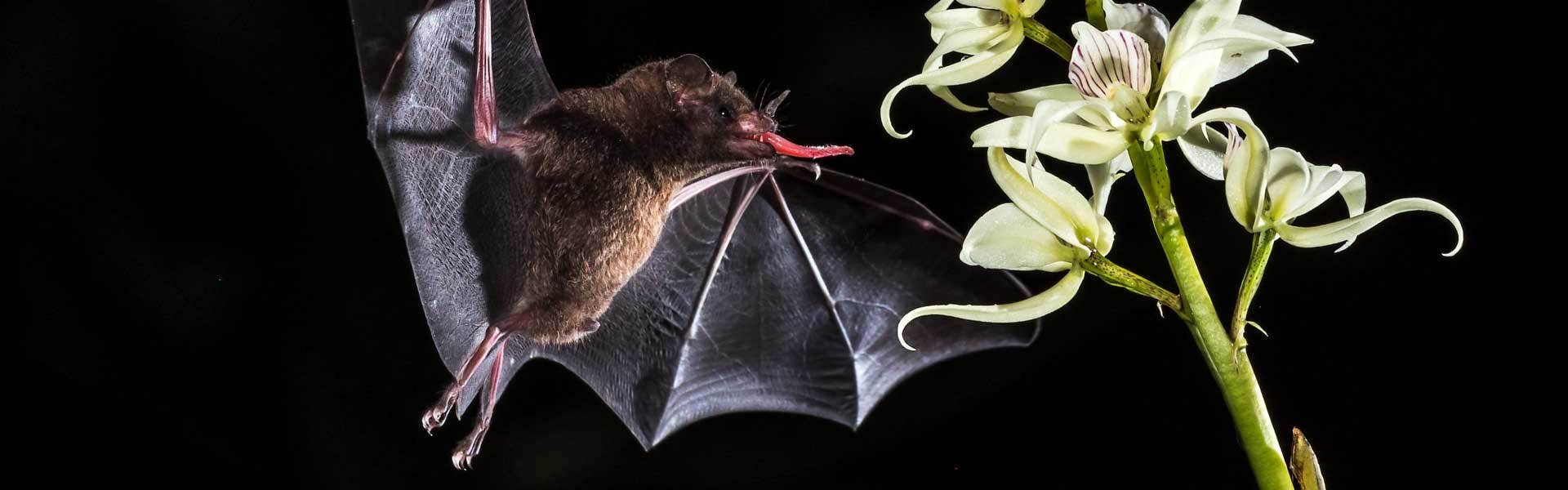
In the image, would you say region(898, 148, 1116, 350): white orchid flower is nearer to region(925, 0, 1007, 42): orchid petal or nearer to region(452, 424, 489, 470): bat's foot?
region(925, 0, 1007, 42): orchid petal

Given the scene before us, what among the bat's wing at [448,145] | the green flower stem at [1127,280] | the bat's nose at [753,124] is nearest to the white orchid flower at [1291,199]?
the green flower stem at [1127,280]

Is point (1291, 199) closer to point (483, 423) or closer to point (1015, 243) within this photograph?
point (1015, 243)

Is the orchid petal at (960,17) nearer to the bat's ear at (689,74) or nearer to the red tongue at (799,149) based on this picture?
the red tongue at (799,149)

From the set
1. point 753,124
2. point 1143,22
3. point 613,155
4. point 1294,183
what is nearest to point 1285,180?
point 1294,183

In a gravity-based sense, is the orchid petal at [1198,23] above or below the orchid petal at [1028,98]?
above

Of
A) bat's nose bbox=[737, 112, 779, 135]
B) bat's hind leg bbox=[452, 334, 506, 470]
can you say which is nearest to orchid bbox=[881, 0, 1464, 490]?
bat's nose bbox=[737, 112, 779, 135]

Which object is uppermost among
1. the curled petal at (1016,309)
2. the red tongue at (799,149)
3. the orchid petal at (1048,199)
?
the orchid petal at (1048,199)

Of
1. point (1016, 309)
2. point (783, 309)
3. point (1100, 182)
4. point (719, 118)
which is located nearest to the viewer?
point (1016, 309)
